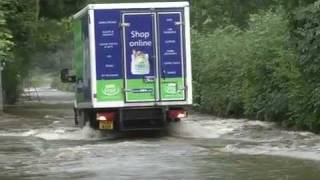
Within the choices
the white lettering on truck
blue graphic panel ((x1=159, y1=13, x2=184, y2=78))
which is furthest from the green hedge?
the white lettering on truck

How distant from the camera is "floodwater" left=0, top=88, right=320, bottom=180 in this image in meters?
12.4

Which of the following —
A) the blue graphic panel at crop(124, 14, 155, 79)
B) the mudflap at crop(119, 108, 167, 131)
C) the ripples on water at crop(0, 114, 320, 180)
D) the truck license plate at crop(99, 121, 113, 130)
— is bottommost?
the ripples on water at crop(0, 114, 320, 180)

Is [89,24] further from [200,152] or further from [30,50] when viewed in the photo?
[30,50]

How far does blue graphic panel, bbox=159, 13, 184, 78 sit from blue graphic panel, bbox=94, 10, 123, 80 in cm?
104

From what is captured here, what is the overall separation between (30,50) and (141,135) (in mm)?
21651

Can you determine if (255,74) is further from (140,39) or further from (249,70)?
(140,39)

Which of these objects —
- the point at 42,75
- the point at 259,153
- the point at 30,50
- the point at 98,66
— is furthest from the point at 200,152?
the point at 42,75

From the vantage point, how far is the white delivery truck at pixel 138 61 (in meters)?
18.4

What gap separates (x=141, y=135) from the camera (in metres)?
20.0

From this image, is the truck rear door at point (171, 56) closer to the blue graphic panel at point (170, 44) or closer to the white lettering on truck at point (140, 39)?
the blue graphic panel at point (170, 44)

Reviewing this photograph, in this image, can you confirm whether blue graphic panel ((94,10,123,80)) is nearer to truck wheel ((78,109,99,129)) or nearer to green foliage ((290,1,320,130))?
truck wheel ((78,109,99,129))

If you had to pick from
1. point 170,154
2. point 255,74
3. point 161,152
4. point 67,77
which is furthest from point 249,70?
point 170,154

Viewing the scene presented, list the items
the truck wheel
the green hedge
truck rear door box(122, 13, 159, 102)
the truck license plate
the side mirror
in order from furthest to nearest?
the side mirror, the truck wheel, the green hedge, the truck license plate, truck rear door box(122, 13, 159, 102)

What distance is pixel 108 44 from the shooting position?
18.5 meters
